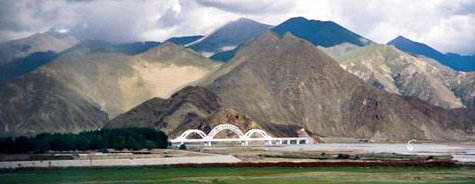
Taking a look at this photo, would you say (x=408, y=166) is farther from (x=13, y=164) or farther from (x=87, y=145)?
(x=87, y=145)

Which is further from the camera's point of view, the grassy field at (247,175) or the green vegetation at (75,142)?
the green vegetation at (75,142)

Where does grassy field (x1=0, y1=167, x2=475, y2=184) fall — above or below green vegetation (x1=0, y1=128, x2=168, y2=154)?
below

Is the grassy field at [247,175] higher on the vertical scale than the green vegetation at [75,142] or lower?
lower

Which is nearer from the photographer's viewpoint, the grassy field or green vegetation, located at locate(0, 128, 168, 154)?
the grassy field

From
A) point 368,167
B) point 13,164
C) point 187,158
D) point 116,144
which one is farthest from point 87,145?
point 368,167

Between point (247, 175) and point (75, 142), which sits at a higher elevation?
point (75, 142)
